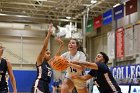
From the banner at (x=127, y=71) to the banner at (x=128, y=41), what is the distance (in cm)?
258

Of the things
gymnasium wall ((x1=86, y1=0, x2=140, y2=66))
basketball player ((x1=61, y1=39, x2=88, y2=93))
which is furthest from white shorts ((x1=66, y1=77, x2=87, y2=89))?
gymnasium wall ((x1=86, y1=0, x2=140, y2=66))

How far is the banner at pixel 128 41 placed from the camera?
1507 cm

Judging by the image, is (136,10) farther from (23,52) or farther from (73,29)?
(23,52)

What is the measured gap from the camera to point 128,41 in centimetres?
1535

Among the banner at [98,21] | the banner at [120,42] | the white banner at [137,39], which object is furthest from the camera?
the banner at [98,21]

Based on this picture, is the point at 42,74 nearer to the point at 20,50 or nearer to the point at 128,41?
the point at 128,41

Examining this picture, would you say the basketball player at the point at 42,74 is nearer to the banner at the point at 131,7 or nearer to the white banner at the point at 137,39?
the white banner at the point at 137,39

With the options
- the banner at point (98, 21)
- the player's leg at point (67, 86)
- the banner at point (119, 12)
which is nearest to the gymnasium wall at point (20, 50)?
the banner at point (98, 21)

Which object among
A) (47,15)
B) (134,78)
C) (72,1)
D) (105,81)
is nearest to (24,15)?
(47,15)

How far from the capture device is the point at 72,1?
60.7ft

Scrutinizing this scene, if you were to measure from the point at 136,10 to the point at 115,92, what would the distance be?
10873mm

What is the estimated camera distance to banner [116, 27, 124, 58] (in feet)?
53.1

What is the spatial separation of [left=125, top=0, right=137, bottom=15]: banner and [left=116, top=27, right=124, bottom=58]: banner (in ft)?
3.19

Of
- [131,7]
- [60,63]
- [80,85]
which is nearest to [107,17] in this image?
[131,7]
